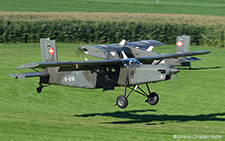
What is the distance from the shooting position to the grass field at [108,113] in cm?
2023

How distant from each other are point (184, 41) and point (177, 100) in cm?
825

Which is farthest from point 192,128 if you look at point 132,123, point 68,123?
point 68,123

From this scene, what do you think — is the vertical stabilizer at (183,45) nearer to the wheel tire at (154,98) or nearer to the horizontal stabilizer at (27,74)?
the wheel tire at (154,98)

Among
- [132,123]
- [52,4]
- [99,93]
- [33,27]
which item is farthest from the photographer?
[52,4]

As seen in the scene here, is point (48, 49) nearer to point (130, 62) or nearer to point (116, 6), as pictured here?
point (130, 62)

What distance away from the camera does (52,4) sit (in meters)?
82.4

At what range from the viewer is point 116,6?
83438 millimetres

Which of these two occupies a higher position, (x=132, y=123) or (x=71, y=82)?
(x=71, y=82)

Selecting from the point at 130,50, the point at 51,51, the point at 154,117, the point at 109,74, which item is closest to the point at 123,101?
the point at 109,74

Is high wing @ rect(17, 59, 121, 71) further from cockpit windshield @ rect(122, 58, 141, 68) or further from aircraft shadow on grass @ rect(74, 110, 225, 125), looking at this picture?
aircraft shadow on grass @ rect(74, 110, 225, 125)

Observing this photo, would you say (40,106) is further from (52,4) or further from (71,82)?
Answer: (52,4)

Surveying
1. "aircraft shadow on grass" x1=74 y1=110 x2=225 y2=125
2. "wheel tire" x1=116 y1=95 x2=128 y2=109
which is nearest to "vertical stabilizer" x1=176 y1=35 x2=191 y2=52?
"aircraft shadow on grass" x1=74 y1=110 x2=225 y2=125

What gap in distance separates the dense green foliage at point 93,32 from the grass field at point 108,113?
49.7 ft

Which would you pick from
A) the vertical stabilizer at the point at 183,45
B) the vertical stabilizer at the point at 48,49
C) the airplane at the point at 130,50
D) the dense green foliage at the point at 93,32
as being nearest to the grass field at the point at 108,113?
the airplane at the point at 130,50
